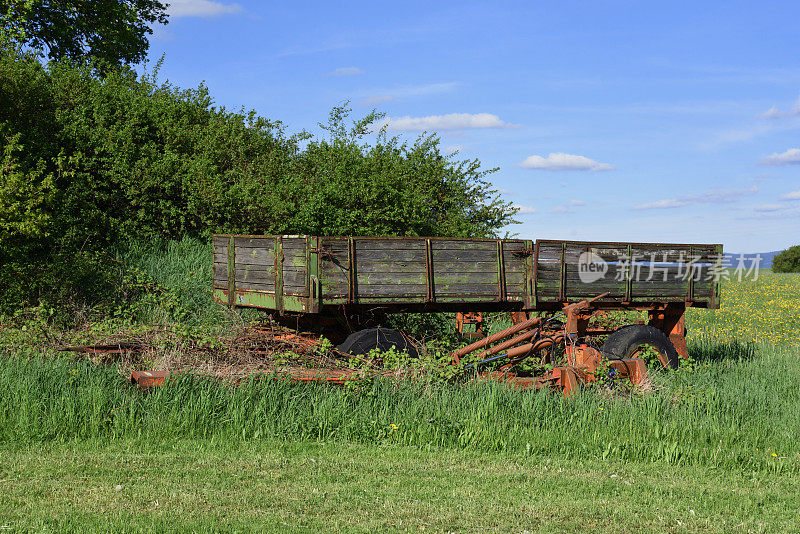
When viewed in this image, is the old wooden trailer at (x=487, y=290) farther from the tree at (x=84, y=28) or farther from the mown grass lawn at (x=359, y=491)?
the tree at (x=84, y=28)

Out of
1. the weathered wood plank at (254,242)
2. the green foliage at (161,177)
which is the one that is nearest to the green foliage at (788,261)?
the green foliage at (161,177)

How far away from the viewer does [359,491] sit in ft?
18.9

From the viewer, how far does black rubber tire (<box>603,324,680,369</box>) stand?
1005cm

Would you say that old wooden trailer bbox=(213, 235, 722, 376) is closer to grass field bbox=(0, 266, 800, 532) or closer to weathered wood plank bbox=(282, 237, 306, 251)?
weathered wood plank bbox=(282, 237, 306, 251)

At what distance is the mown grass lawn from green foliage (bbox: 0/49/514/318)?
25.3 feet

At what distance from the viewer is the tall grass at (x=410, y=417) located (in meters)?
7.06

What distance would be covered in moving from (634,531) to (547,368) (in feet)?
12.9

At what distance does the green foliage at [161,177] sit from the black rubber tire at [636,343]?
6.98 m

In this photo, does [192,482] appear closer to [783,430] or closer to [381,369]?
[381,369]

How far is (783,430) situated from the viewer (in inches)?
294

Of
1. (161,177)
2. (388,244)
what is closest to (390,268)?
(388,244)

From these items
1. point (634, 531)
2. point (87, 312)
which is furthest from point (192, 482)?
point (87, 312)

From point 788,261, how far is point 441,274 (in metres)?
74.6

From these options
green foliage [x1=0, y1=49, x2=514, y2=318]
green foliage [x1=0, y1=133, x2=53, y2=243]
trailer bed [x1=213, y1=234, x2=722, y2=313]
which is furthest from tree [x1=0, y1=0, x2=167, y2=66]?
trailer bed [x1=213, y1=234, x2=722, y2=313]
